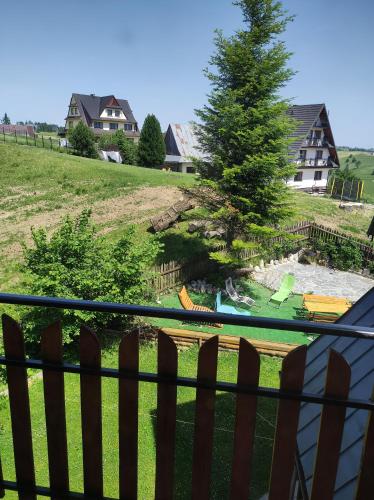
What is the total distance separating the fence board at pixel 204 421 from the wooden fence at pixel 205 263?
10821mm

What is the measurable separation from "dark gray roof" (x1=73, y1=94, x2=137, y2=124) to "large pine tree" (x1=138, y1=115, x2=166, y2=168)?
20247 mm

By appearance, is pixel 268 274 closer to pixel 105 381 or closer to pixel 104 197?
pixel 105 381

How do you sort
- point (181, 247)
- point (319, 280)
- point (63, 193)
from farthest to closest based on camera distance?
point (63, 193) → point (181, 247) → point (319, 280)

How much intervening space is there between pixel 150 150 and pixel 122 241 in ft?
101

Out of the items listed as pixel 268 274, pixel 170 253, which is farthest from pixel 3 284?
pixel 268 274

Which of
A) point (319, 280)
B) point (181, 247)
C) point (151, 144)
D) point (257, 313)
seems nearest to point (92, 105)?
point (151, 144)

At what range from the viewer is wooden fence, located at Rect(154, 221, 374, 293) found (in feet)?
46.8

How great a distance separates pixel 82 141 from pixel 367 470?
40049mm

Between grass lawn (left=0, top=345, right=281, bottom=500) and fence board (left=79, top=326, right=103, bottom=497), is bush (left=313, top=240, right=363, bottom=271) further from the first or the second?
fence board (left=79, top=326, right=103, bottom=497)

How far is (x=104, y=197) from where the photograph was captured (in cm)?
2355

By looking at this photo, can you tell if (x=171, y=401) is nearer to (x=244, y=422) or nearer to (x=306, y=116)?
(x=244, y=422)

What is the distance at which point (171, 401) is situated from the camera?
6.26 ft

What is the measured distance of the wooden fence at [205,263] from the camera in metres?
14.3

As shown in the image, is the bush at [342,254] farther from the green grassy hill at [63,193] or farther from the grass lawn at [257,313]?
the green grassy hill at [63,193]
